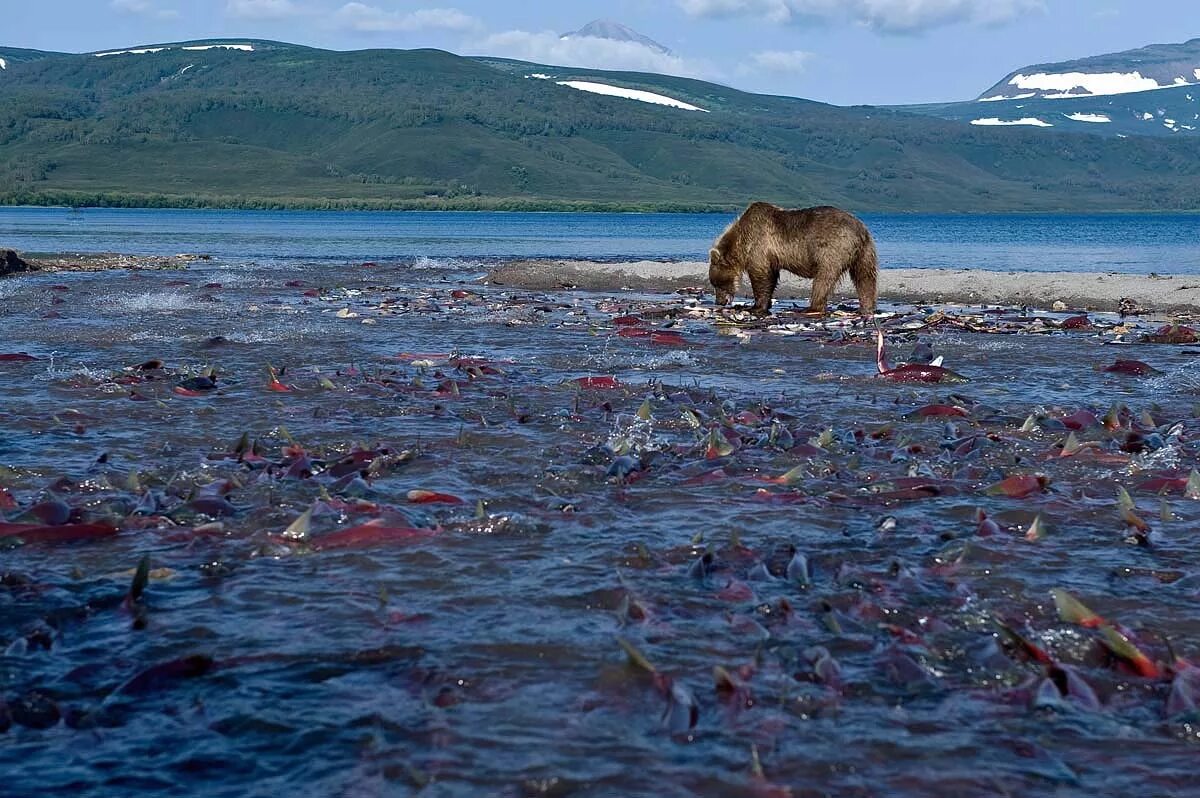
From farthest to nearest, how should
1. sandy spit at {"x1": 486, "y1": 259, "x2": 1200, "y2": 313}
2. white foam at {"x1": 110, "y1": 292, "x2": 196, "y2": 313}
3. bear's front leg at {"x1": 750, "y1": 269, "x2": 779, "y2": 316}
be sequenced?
sandy spit at {"x1": 486, "y1": 259, "x2": 1200, "y2": 313} → white foam at {"x1": 110, "y1": 292, "x2": 196, "y2": 313} → bear's front leg at {"x1": 750, "y1": 269, "x2": 779, "y2": 316}

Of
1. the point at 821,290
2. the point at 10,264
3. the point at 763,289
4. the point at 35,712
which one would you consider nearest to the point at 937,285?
the point at 821,290

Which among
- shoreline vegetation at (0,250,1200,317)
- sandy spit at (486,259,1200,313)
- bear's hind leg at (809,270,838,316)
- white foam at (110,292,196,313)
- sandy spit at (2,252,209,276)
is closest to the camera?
bear's hind leg at (809,270,838,316)

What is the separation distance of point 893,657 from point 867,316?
693 inches

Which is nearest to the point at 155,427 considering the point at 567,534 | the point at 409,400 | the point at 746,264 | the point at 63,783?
the point at 409,400

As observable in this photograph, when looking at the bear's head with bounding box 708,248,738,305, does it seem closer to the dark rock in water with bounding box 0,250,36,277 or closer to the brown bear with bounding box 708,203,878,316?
the brown bear with bounding box 708,203,878,316

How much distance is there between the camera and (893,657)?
5168mm

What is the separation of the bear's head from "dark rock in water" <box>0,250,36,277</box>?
2051cm

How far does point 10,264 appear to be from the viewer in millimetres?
34031

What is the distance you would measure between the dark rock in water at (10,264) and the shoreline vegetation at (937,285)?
11cm

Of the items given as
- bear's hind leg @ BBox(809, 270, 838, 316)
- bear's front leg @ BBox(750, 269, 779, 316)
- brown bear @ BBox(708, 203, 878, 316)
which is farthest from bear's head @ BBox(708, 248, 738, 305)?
Answer: bear's hind leg @ BBox(809, 270, 838, 316)

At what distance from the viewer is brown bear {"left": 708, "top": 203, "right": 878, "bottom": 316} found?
2189cm

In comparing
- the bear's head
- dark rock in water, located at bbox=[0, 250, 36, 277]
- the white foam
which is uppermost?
the bear's head

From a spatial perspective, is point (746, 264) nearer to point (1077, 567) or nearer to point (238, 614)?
point (1077, 567)

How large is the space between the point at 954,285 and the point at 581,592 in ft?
84.6
